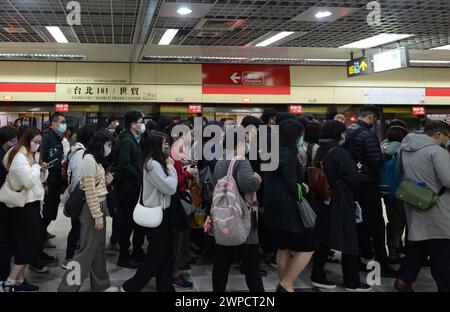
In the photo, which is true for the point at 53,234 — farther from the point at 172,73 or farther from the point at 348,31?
the point at 348,31

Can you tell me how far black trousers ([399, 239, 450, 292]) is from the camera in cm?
304

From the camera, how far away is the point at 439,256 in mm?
→ 3064

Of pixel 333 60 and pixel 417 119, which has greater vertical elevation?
pixel 333 60

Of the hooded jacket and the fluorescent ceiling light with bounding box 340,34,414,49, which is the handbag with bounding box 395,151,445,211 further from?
the fluorescent ceiling light with bounding box 340,34,414,49

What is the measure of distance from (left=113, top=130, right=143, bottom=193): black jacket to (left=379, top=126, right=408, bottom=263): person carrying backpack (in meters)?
2.32

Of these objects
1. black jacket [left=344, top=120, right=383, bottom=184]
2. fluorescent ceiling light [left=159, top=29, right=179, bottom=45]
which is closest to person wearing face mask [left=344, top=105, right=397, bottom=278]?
black jacket [left=344, top=120, right=383, bottom=184]

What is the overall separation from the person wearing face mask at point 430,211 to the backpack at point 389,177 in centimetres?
46

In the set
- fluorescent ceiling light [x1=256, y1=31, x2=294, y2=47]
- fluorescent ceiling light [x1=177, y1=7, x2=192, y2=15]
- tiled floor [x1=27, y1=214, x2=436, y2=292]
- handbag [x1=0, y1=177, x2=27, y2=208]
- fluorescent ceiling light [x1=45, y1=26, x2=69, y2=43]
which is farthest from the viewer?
fluorescent ceiling light [x1=256, y1=31, x2=294, y2=47]

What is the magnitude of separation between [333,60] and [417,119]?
2.70m

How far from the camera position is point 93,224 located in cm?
317

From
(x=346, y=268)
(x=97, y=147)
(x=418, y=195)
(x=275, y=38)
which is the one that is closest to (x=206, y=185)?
(x=97, y=147)

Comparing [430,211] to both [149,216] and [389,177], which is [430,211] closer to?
[389,177]

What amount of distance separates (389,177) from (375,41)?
4680 mm
